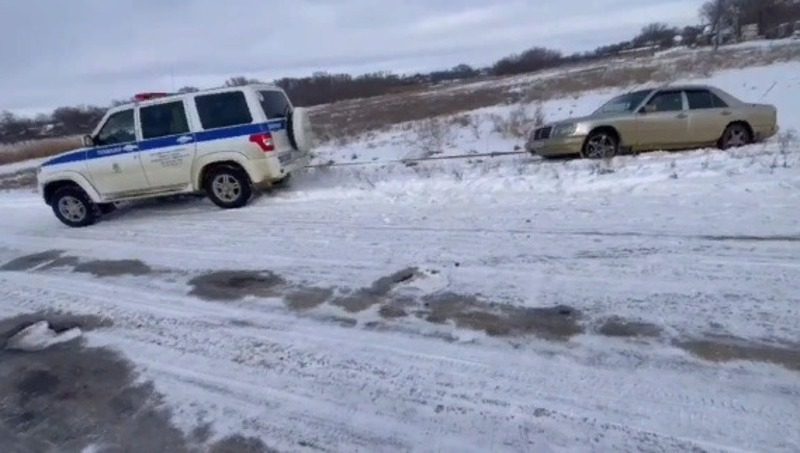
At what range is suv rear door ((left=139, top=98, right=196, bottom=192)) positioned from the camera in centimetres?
852

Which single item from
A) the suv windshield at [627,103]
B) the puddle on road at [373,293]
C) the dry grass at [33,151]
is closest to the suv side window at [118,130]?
the puddle on road at [373,293]

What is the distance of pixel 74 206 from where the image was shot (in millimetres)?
9094

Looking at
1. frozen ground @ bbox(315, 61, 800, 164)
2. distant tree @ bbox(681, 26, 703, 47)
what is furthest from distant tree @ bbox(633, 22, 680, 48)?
frozen ground @ bbox(315, 61, 800, 164)

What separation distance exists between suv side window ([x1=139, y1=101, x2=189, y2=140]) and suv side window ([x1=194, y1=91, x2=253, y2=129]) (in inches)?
13.1

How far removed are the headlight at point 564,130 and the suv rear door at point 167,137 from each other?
7.15 m

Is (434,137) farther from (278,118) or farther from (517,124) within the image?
(278,118)

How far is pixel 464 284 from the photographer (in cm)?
466

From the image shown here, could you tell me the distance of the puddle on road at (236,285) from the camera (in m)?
4.94

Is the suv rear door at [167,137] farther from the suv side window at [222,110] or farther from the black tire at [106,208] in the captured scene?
the black tire at [106,208]

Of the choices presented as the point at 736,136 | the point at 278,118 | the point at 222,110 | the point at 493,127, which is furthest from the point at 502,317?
the point at 493,127

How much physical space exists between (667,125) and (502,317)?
8.49 metres

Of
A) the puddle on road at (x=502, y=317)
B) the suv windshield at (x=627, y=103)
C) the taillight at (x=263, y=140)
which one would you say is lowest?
the puddle on road at (x=502, y=317)

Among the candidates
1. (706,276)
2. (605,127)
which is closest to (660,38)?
(605,127)

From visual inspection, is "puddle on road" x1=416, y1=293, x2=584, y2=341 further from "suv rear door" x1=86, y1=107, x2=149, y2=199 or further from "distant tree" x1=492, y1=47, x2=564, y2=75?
"distant tree" x1=492, y1=47, x2=564, y2=75
